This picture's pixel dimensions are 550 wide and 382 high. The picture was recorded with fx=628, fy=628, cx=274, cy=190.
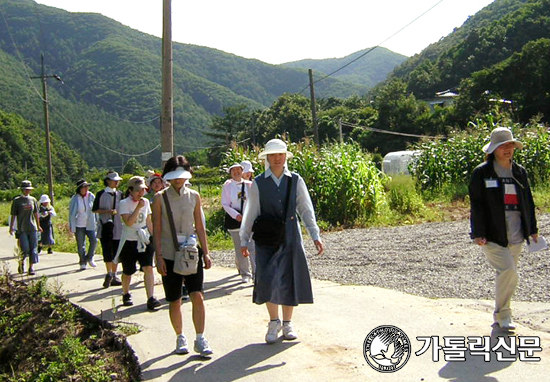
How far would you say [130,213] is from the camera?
868 cm

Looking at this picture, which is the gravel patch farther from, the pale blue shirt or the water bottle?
the water bottle

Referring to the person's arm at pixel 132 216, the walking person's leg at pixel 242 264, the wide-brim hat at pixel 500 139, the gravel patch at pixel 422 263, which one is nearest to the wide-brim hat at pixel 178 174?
the person's arm at pixel 132 216

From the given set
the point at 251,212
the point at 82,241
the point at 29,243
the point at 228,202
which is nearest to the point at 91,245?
the point at 82,241

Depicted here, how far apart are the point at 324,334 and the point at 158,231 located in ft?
6.48

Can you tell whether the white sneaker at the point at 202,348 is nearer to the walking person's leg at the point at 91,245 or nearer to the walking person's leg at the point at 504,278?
the walking person's leg at the point at 504,278

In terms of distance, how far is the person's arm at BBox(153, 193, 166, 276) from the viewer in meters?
6.02

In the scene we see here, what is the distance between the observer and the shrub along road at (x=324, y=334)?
5215 mm

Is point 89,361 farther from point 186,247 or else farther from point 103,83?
point 103,83

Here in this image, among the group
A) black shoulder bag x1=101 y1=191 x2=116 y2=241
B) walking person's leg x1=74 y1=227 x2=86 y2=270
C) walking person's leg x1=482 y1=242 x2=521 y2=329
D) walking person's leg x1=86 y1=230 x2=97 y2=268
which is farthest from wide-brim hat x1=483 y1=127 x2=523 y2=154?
walking person's leg x1=74 y1=227 x2=86 y2=270

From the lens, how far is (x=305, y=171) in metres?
18.5

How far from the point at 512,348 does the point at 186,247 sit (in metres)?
3.09

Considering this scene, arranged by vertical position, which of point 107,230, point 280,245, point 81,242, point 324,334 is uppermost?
point 280,245

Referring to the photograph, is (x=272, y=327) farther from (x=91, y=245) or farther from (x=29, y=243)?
(x=29, y=243)

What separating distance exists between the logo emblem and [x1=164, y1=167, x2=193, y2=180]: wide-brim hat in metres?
2.34
